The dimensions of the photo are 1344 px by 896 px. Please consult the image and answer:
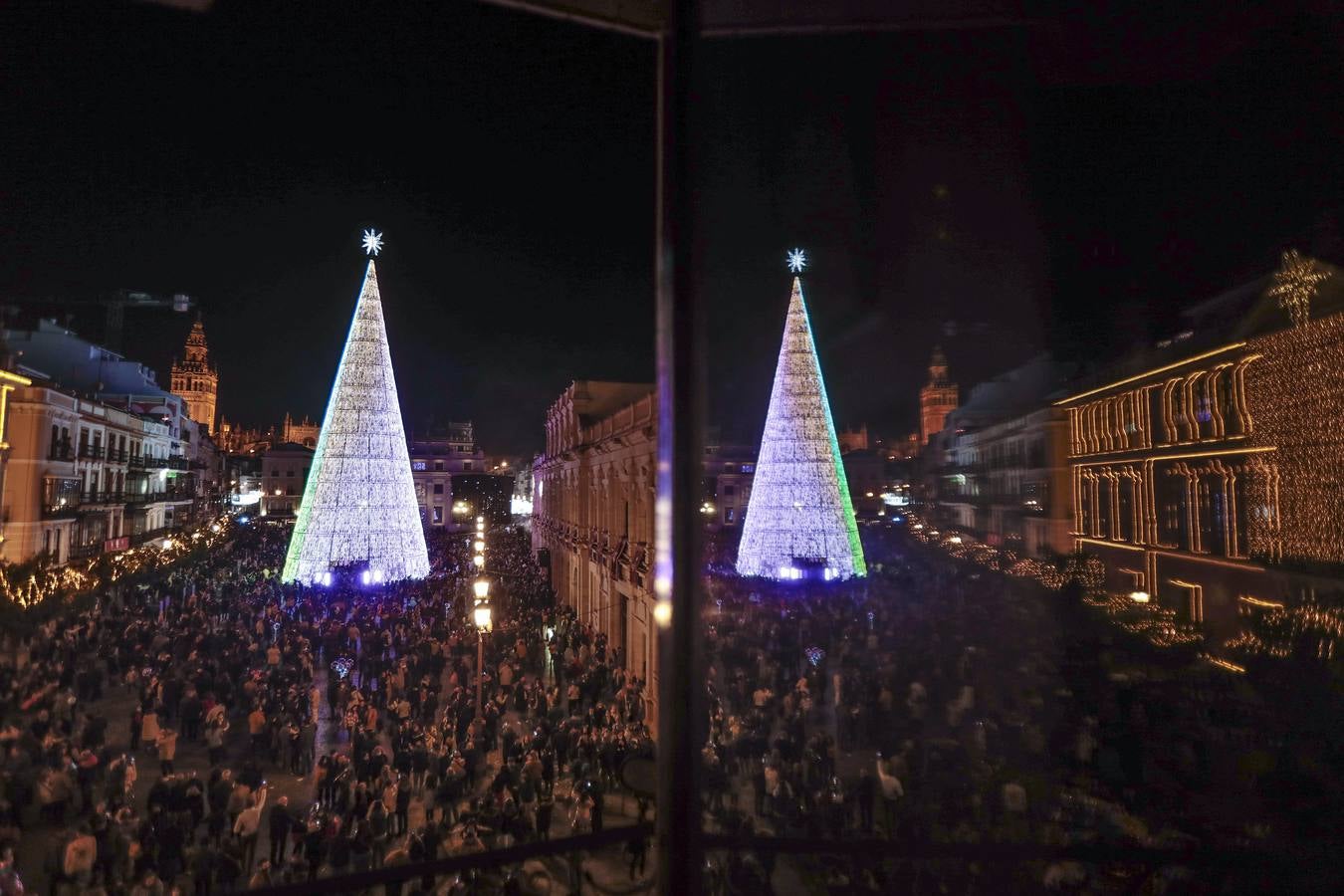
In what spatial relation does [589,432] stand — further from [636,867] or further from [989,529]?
[636,867]

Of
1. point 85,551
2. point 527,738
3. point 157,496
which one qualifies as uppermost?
point 157,496

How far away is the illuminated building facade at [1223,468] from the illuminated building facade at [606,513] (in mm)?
8550

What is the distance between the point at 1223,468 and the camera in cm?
1077

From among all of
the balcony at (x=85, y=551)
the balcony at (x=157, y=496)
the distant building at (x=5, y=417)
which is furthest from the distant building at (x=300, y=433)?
the distant building at (x=5, y=417)

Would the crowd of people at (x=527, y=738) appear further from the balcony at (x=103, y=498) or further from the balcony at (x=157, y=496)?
the balcony at (x=157, y=496)

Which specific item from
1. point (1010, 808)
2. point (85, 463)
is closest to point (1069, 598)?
point (1010, 808)

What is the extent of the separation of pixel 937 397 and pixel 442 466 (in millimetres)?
Result: 17503

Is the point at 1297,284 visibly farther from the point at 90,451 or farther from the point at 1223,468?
the point at 90,451

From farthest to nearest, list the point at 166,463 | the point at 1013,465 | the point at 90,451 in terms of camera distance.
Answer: the point at 166,463, the point at 1013,465, the point at 90,451

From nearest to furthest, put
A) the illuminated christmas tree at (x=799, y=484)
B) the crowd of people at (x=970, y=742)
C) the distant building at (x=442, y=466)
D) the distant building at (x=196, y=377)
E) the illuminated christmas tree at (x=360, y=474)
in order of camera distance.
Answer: the crowd of people at (x=970, y=742), the distant building at (x=196, y=377), the illuminated christmas tree at (x=360, y=474), the illuminated christmas tree at (x=799, y=484), the distant building at (x=442, y=466)

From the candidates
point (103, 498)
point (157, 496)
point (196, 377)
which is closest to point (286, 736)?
point (103, 498)

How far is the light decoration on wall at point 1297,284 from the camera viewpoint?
8734 millimetres

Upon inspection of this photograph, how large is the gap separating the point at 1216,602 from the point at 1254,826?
5.77 meters

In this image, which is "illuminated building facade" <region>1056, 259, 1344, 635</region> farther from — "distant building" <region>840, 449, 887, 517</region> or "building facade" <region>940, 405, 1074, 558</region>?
Result: "distant building" <region>840, 449, 887, 517</region>
